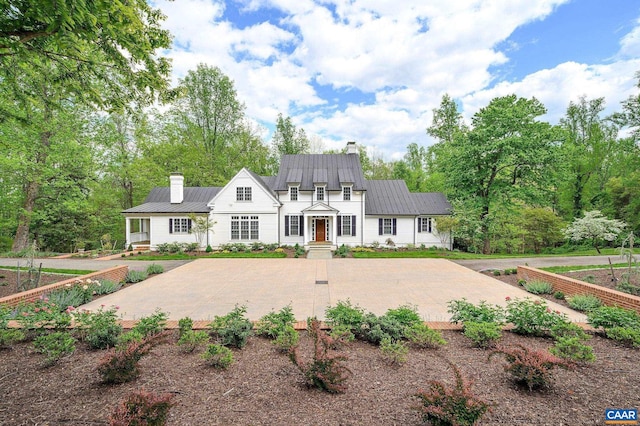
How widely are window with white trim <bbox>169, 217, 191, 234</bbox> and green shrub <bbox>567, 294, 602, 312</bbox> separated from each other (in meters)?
20.7

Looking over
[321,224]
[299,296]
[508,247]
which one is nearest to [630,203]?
[508,247]

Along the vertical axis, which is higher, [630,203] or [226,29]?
[226,29]

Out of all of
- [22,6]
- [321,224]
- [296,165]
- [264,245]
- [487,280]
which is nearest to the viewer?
[22,6]

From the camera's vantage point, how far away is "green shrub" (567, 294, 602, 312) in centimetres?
689

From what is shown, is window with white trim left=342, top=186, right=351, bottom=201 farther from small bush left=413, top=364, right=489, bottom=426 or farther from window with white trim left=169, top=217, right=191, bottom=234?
small bush left=413, top=364, right=489, bottom=426

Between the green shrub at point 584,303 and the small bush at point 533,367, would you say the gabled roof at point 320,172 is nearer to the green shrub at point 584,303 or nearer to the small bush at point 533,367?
the green shrub at point 584,303

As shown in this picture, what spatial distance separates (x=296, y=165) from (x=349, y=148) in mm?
4977

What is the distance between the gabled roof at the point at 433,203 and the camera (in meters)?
21.0

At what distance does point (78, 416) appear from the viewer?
2945 millimetres

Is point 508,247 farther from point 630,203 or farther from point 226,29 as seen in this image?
Result: point 226,29

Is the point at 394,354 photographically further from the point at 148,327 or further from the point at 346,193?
the point at 346,193

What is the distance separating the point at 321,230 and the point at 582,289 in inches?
617

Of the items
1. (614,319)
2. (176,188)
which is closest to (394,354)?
(614,319)

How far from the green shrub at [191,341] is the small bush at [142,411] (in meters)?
1.99
